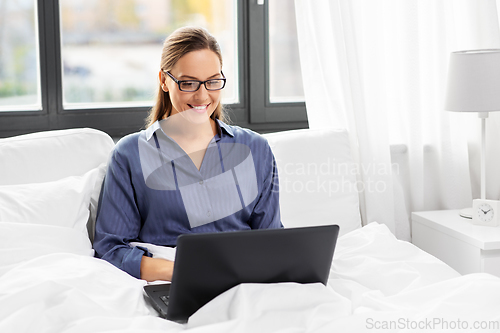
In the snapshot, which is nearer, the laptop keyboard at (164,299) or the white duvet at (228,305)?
the white duvet at (228,305)

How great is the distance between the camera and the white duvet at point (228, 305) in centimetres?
97

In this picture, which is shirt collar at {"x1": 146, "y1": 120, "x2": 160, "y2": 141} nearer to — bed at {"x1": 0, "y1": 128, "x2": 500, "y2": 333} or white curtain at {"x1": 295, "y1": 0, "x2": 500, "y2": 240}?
bed at {"x1": 0, "y1": 128, "x2": 500, "y2": 333}

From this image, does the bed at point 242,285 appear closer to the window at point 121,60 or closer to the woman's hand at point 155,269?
the woman's hand at point 155,269

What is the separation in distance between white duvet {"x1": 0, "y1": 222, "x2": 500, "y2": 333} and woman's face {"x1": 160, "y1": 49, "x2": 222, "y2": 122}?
19.6 inches

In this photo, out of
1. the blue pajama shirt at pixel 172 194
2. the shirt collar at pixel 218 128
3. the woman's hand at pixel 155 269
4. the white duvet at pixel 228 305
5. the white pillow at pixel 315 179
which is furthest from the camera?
the white pillow at pixel 315 179

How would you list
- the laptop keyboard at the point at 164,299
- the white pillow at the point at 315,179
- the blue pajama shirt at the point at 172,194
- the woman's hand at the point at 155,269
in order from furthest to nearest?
the white pillow at the point at 315,179 → the blue pajama shirt at the point at 172,194 → the woman's hand at the point at 155,269 → the laptop keyboard at the point at 164,299

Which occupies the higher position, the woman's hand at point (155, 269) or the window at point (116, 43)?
the window at point (116, 43)

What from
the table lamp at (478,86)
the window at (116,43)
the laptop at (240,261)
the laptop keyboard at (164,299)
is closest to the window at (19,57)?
the window at (116,43)

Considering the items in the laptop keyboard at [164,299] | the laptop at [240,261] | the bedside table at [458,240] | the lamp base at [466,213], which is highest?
the laptop at [240,261]

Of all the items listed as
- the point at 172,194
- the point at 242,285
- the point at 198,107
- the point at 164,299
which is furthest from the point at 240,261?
the point at 198,107

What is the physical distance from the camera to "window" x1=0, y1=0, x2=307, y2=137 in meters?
2.02

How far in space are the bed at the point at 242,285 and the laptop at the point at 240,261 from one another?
29mm

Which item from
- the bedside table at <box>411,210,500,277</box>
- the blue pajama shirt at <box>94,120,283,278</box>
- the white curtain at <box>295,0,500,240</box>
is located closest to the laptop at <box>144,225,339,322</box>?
the blue pajama shirt at <box>94,120,283,278</box>

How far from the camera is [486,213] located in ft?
6.80
